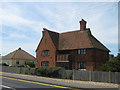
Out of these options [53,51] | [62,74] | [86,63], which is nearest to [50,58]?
[53,51]

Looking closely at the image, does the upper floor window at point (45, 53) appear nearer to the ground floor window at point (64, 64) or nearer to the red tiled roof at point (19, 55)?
the ground floor window at point (64, 64)

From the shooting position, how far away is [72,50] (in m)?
37.1

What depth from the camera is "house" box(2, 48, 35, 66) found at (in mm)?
57188

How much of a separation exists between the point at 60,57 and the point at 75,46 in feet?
11.8

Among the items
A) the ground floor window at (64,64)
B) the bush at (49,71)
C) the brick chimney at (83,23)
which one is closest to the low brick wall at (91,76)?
the bush at (49,71)

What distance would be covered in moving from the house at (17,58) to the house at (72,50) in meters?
16.9

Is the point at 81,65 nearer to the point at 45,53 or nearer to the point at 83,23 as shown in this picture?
the point at 83,23

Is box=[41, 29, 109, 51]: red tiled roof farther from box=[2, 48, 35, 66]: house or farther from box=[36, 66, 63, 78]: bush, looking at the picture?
box=[2, 48, 35, 66]: house

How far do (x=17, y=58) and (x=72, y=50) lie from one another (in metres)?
26.0

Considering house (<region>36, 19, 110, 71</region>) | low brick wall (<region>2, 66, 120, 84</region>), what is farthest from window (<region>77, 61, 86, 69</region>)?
low brick wall (<region>2, 66, 120, 84</region>)

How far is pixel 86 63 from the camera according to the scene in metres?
34.8

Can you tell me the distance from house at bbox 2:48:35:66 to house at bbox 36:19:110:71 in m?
16.9

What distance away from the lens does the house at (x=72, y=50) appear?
34781mm

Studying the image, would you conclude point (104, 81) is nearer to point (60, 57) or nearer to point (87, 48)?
point (87, 48)
